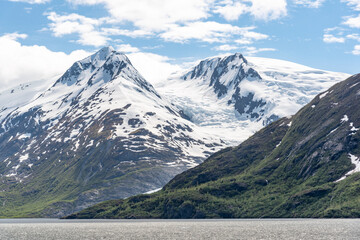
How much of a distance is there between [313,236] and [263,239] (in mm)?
18708

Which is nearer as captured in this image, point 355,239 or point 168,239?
point 355,239

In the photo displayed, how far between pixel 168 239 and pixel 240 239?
1071 inches

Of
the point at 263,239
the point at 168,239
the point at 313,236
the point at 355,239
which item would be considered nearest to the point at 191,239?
the point at 168,239

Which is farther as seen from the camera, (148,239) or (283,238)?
(148,239)

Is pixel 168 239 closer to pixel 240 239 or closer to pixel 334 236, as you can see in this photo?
pixel 240 239

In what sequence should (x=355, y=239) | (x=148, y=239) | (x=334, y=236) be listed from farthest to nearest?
1. (x=148, y=239)
2. (x=334, y=236)
3. (x=355, y=239)

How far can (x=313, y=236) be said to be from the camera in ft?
623

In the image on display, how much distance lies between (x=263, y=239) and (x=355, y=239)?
31.4 m

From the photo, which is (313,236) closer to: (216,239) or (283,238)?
(283,238)

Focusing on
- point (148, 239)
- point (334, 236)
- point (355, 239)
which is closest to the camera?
point (355, 239)

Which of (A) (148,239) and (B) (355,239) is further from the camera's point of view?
(A) (148,239)

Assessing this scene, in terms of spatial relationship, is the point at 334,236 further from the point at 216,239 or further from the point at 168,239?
the point at 168,239

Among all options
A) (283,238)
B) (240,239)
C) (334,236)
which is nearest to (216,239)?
(240,239)

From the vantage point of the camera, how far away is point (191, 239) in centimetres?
19425
